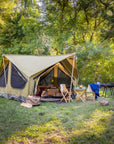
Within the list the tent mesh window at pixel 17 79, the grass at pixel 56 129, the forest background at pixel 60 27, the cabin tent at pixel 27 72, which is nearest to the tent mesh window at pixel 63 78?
the cabin tent at pixel 27 72

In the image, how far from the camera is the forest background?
35.8 feet

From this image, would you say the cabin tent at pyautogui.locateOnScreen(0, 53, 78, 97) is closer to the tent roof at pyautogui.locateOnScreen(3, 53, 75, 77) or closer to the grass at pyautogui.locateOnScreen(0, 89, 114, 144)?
the tent roof at pyautogui.locateOnScreen(3, 53, 75, 77)

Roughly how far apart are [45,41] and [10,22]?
3.13m

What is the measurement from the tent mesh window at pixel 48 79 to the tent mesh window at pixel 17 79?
1.81 metres

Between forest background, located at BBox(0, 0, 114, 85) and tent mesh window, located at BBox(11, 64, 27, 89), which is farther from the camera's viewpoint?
forest background, located at BBox(0, 0, 114, 85)

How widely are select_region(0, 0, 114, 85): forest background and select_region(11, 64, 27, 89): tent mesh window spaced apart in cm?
507

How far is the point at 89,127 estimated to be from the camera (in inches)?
114

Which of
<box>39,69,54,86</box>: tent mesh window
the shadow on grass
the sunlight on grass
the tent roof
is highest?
the tent roof

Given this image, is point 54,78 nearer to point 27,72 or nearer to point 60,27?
point 27,72

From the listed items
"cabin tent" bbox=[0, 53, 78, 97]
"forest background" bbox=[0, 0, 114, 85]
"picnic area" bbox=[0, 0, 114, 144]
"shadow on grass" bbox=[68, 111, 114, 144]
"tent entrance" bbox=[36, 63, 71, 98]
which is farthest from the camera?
"forest background" bbox=[0, 0, 114, 85]

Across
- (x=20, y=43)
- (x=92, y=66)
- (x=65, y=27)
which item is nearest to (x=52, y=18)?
(x=65, y=27)

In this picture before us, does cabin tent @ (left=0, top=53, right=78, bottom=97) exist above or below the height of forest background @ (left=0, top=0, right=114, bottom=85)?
below

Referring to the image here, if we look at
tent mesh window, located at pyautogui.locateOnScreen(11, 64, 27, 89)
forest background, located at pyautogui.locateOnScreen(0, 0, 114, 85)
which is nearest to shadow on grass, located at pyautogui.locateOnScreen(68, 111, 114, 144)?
tent mesh window, located at pyautogui.locateOnScreen(11, 64, 27, 89)

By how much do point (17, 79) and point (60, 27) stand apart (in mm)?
6540
